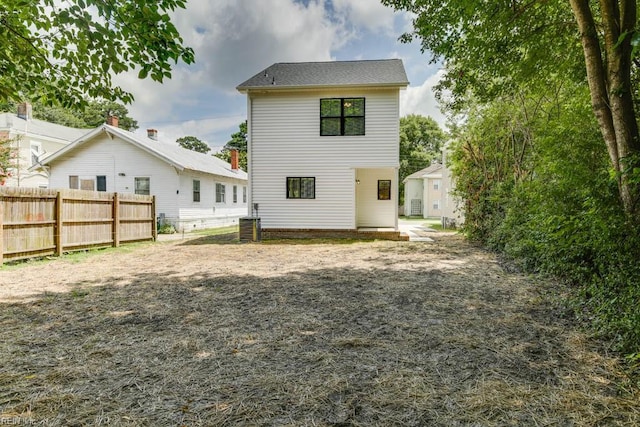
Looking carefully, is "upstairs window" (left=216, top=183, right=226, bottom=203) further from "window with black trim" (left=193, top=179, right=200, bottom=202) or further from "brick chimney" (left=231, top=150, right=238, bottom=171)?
"brick chimney" (left=231, top=150, right=238, bottom=171)

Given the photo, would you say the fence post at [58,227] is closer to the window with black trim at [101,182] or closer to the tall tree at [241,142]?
the window with black trim at [101,182]

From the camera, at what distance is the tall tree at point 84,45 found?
3.29 metres

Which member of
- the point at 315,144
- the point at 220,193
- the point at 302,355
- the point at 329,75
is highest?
the point at 329,75

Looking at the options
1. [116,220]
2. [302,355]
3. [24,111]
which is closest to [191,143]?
[24,111]

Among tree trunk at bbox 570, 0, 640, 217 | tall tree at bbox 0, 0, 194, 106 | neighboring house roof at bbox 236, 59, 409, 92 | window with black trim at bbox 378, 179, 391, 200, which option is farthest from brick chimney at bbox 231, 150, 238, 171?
tree trunk at bbox 570, 0, 640, 217

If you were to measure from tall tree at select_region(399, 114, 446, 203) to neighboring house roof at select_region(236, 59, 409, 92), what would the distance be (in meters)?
27.6

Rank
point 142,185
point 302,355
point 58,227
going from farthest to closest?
1. point 142,185
2. point 58,227
3. point 302,355

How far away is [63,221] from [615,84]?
37.6ft

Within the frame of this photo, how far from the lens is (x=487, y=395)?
233 cm

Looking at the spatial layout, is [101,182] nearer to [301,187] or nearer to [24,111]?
[301,187]

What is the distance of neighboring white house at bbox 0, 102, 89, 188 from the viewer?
2095 centimetres

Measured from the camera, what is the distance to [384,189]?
1481 cm

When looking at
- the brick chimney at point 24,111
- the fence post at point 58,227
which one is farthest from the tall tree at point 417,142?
the fence post at point 58,227

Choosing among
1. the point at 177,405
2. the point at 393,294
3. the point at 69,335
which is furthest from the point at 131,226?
the point at 177,405
